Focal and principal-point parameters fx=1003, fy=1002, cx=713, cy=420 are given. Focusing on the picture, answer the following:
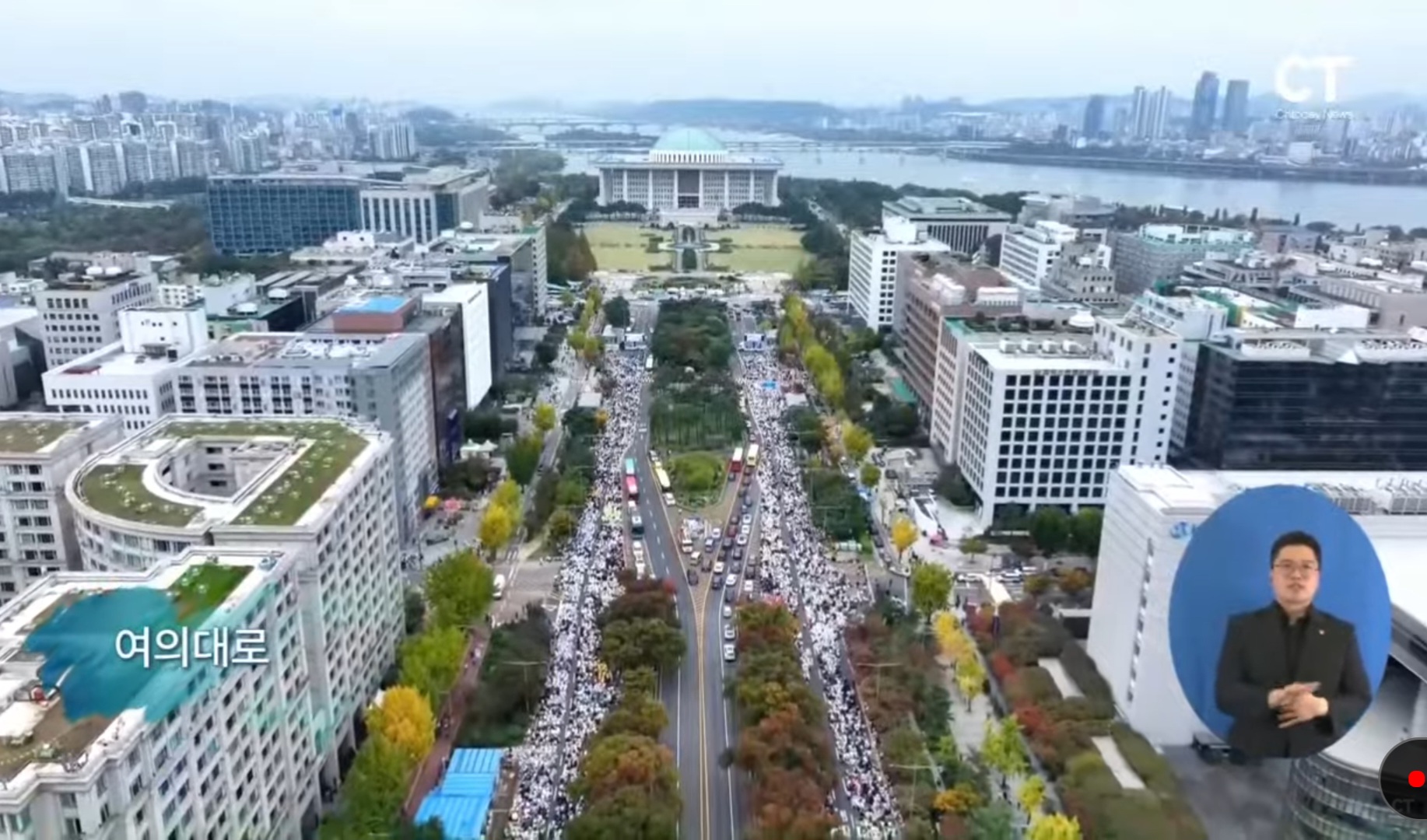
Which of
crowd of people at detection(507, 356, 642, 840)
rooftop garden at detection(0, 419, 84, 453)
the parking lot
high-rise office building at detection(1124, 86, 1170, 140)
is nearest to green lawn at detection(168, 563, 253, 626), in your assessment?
crowd of people at detection(507, 356, 642, 840)

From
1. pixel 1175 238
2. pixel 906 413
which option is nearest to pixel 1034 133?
pixel 1175 238

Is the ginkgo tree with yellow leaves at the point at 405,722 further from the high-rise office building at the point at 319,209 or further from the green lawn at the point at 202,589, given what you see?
the high-rise office building at the point at 319,209

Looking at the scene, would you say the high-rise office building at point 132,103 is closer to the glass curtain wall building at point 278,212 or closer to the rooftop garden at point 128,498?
the glass curtain wall building at point 278,212

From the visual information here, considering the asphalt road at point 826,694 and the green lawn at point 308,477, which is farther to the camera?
the green lawn at point 308,477

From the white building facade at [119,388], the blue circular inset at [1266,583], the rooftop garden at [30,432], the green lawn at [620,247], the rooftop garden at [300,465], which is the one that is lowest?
the green lawn at [620,247]

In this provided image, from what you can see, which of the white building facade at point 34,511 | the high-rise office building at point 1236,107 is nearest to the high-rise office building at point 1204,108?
the high-rise office building at point 1236,107

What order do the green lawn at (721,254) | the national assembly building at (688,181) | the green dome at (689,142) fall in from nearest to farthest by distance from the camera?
the green lawn at (721,254) → the national assembly building at (688,181) → the green dome at (689,142)

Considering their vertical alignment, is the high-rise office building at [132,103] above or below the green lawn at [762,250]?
above

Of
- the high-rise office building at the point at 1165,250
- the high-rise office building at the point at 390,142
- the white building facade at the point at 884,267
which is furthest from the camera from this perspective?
the high-rise office building at the point at 390,142
